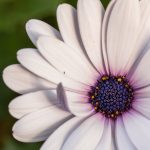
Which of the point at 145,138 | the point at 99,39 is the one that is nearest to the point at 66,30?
the point at 99,39

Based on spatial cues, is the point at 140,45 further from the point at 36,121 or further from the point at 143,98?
the point at 36,121

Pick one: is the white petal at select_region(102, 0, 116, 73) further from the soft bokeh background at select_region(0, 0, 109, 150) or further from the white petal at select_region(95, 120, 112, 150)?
the soft bokeh background at select_region(0, 0, 109, 150)

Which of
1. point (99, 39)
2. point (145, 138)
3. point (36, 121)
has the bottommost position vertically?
point (145, 138)

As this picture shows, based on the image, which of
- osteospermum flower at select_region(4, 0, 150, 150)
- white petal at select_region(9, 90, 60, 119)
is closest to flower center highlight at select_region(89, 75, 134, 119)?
osteospermum flower at select_region(4, 0, 150, 150)

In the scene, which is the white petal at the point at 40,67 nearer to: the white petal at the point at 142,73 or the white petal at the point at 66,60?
the white petal at the point at 66,60

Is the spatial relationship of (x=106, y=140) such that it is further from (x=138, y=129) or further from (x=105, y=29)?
(x=105, y=29)

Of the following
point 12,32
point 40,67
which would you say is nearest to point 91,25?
point 40,67
